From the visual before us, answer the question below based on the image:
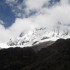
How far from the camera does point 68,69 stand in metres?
176

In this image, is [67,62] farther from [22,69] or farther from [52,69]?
[22,69]

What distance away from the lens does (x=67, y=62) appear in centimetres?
18725

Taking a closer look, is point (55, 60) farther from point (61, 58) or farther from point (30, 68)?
point (30, 68)

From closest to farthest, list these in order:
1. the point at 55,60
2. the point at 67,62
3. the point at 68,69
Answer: the point at 68,69, the point at 67,62, the point at 55,60

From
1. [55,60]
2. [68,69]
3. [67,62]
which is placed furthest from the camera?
[55,60]

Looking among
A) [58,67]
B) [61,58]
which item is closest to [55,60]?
[61,58]

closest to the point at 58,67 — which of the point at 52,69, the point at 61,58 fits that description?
the point at 52,69

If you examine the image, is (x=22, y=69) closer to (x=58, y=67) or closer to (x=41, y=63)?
(x=41, y=63)

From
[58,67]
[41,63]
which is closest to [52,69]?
[58,67]

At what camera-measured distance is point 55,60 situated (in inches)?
7849

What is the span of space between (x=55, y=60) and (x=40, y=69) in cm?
1956

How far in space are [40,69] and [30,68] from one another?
9925mm

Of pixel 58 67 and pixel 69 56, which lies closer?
pixel 58 67

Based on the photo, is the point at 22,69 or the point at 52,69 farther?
the point at 22,69
